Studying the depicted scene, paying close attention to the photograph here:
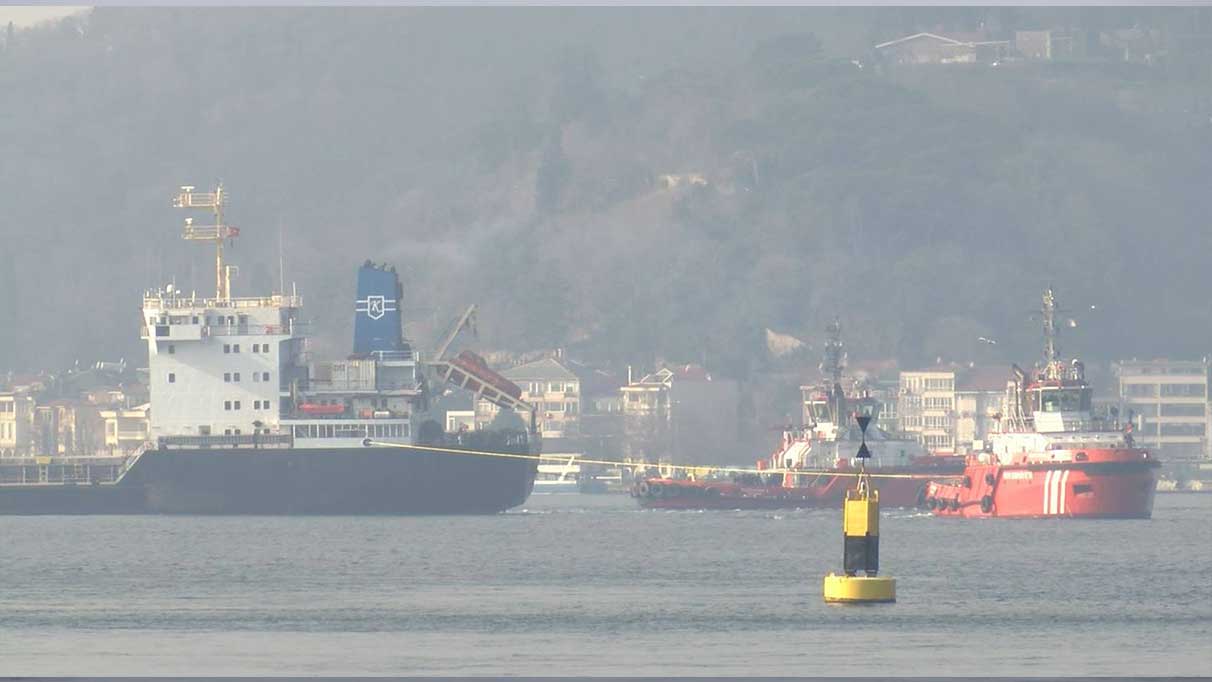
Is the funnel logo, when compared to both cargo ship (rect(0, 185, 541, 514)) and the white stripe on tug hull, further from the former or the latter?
the white stripe on tug hull

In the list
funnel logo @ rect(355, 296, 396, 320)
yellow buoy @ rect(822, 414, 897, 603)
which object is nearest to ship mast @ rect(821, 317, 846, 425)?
funnel logo @ rect(355, 296, 396, 320)

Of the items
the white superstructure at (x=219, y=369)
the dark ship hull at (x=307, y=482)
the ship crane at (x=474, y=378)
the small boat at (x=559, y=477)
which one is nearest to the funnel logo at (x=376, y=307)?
the ship crane at (x=474, y=378)

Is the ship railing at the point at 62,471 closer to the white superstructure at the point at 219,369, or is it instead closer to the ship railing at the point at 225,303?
the white superstructure at the point at 219,369

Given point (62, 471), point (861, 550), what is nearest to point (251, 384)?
point (62, 471)

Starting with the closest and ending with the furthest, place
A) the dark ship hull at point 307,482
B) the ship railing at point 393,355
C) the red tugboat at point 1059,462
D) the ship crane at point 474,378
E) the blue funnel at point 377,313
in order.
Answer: the red tugboat at point 1059,462, the dark ship hull at point 307,482, the ship railing at point 393,355, the blue funnel at point 377,313, the ship crane at point 474,378

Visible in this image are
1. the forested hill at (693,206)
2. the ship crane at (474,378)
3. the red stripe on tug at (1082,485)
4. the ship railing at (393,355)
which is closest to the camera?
the red stripe on tug at (1082,485)

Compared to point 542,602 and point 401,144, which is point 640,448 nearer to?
point 401,144

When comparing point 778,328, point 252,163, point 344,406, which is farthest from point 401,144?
point 344,406
